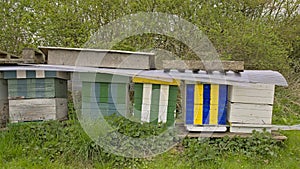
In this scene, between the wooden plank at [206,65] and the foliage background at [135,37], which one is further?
the foliage background at [135,37]

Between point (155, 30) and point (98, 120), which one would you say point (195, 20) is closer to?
point (155, 30)

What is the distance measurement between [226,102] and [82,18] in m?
3.46

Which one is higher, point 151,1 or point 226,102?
point 151,1

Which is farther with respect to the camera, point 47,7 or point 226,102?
point 47,7

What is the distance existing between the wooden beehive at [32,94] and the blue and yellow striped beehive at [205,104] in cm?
158

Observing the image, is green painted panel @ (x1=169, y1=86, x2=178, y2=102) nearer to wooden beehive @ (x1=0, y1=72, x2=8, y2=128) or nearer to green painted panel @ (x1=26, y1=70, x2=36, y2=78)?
green painted panel @ (x1=26, y1=70, x2=36, y2=78)

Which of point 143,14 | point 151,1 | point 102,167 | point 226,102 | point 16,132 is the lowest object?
point 102,167

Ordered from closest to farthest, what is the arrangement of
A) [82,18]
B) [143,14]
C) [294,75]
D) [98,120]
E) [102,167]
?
[102,167] < [98,120] < [143,14] < [82,18] < [294,75]

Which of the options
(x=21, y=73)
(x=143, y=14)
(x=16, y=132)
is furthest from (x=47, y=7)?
(x=16, y=132)

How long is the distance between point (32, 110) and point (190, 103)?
6.01 feet

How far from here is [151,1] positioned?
4.85 meters

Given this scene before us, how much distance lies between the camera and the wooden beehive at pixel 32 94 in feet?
9.34

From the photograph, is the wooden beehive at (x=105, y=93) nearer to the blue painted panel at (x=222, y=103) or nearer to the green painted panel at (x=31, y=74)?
the green painted panel at (x=31, y=74)

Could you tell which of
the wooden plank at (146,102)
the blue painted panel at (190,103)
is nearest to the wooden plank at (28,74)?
the wooden plank at (146,102)
